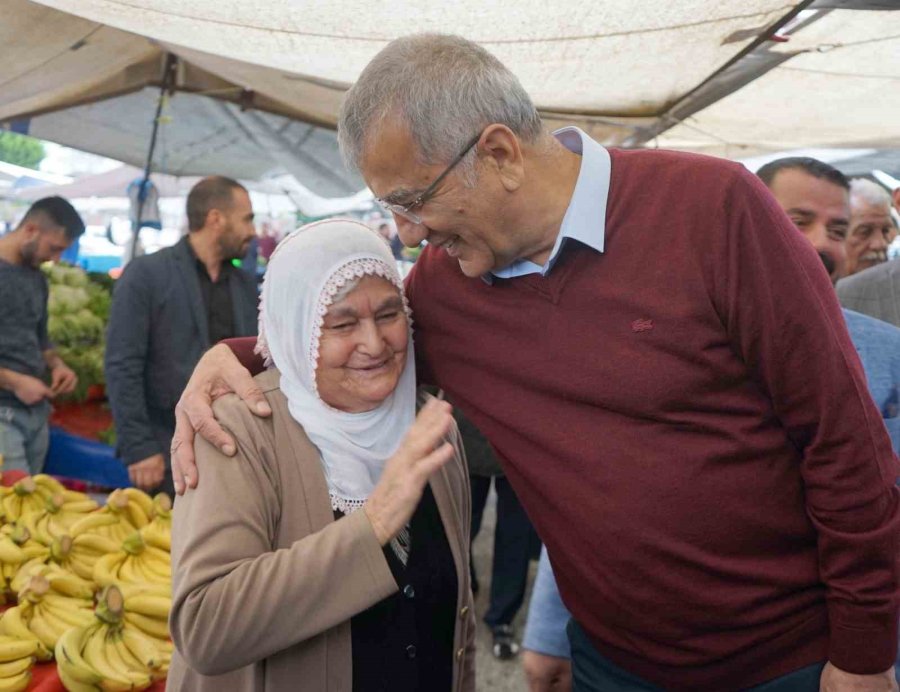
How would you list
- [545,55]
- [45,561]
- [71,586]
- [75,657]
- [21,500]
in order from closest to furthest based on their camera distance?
1. [75,657]
2. [71,586]
3. [45,561]
4. [21,500]
5. [545,55]

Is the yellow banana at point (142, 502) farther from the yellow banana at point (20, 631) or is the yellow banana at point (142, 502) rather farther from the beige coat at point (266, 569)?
the beige coat at point (266, 569)

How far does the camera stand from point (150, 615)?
2.18 m

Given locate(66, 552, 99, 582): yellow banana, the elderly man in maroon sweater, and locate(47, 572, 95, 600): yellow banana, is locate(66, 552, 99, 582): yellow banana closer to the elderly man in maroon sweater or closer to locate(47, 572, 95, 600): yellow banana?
locate(47, 572, 95, 600): yellow banana

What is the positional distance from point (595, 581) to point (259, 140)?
6560 mm

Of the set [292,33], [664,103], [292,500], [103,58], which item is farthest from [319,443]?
[103,58]

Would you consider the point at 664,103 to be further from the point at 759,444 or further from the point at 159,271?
the point at 759,444

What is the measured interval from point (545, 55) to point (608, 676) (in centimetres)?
290

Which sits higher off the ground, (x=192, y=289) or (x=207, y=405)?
(x=207, y=405)

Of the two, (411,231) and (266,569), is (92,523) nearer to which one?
(266,569)

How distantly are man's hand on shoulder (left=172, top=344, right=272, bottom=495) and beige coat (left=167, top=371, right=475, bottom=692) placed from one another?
0.02 meters

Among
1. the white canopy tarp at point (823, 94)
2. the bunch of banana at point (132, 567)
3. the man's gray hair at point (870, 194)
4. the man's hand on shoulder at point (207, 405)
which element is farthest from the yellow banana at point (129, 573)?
the man's gray hair at point (870, 194)

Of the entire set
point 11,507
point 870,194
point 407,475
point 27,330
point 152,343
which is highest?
point 870,194

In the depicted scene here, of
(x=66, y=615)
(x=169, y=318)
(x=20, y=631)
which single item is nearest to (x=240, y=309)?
(x=169, y=318)

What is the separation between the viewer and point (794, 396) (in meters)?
1.32
